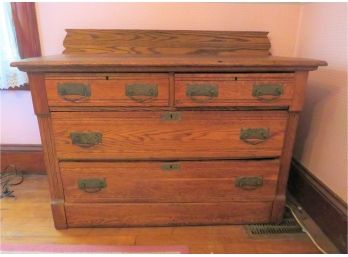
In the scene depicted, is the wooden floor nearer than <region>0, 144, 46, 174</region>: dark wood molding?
Yes

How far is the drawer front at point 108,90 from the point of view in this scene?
988 mm

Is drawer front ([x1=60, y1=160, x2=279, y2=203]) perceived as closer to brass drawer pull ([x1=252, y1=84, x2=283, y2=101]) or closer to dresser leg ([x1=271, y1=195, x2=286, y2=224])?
dresser leg ([x1=271, y1=195, x2=286, y2=224])

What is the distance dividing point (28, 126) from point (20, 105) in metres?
0.14

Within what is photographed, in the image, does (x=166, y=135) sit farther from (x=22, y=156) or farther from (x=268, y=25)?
(x=22, y=156)

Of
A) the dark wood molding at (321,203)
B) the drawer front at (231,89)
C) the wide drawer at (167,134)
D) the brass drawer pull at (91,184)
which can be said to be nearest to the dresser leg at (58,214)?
the brass drawer pull at (91,184)

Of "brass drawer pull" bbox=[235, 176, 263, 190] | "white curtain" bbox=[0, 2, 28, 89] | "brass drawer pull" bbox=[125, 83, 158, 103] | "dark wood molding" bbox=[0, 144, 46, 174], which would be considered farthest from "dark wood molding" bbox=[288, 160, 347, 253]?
"white curtain" bbox=[0, 2, 28, 89]

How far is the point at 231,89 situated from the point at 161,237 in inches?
29.5

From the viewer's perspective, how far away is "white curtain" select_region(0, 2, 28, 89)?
1378 mm

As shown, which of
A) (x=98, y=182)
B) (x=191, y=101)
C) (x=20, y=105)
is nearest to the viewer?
(x=191, y=101)

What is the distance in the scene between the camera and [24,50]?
56.5 inches

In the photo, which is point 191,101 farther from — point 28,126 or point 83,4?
point 28,126

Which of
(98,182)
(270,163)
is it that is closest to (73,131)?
(98,182)

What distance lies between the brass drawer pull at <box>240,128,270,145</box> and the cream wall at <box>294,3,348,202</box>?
0.37 m

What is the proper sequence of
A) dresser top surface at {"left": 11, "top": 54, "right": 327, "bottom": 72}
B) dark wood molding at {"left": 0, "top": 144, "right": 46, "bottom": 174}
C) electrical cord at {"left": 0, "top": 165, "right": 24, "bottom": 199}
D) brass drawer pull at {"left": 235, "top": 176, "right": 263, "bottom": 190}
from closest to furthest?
dresser top surface at {"left": 11, "top": 54, "right": 327, "bottom": 72}
brass drawer pull at {"left": 235, "top": 176, "right": 263, "bottom": 190}
electrical cord at {"left": 0, "top": 165, "right": 24, "bottom": 199}
dark wood molding at {"left": 0, "top": 144, "right": 46, "bottom": 174}
